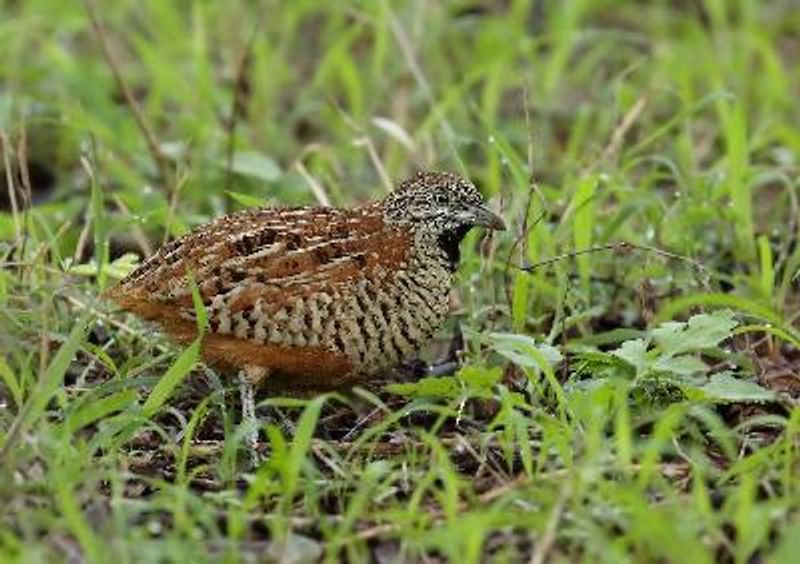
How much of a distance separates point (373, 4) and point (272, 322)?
3.37 meters

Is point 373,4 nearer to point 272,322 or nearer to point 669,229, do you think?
point 669,229

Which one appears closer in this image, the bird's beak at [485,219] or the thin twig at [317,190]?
the bird's beak at [485,219]

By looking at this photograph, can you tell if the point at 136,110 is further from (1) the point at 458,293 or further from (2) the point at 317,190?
(1) the point at 458,293

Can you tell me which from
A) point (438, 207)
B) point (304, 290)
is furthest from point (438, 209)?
point (304, 290)

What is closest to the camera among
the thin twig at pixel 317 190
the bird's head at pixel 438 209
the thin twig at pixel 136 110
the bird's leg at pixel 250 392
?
the bird's leg at pixel 250 392

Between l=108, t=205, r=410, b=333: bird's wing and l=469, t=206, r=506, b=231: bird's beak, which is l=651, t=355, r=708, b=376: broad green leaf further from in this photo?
l=108, t=205, r=410, b=333: bird's wing

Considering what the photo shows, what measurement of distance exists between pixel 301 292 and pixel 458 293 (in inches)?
50.3

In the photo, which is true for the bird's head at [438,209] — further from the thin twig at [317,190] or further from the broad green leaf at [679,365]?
the thin twig at [317,190]

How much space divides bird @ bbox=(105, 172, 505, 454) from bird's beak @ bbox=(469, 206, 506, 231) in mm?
149

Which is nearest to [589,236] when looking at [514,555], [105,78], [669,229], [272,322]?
[669,229]

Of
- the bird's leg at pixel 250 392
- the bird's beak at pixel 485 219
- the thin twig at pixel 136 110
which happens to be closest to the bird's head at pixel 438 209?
the bird's beak at pixel 485 219

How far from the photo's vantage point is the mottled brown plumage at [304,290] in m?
5.42

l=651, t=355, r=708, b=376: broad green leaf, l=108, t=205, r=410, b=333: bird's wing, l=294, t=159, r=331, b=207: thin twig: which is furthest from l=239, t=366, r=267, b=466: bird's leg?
l=294, t=159, r=331, b=207: thin twig

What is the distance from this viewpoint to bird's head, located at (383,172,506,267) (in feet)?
18.8
